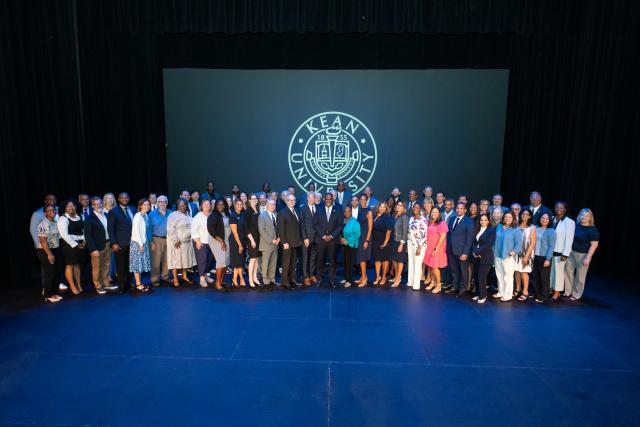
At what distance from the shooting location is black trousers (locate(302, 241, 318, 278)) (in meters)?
Answer: 7.01

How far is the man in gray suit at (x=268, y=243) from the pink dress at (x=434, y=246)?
2.51 meters

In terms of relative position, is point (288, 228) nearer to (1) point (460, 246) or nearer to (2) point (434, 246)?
(2) point (434, 246)

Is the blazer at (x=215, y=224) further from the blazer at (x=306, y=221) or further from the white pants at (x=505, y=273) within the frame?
the white pants at (x=505, y=273)

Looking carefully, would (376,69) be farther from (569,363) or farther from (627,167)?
(569,363)

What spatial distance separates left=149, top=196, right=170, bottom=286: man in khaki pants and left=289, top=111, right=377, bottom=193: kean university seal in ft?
12.6

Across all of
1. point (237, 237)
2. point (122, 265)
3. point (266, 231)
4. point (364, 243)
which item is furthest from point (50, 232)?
point (364, 243)

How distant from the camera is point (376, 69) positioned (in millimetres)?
9664

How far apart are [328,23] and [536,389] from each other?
25.5 feet

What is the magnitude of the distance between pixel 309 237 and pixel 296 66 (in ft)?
→ 16.1

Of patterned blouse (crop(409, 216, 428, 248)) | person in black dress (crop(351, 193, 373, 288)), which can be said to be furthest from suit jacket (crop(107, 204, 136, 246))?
patterned blouse (crop(409, 216, 428, 248))

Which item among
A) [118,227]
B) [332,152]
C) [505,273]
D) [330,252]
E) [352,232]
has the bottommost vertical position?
[505,273]

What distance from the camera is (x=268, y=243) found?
22.0 feet

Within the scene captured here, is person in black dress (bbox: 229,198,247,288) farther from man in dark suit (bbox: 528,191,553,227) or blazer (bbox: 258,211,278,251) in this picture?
man in dark suit (bbox: 528,191,553,227)

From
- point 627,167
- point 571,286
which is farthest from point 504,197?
point 571,286
